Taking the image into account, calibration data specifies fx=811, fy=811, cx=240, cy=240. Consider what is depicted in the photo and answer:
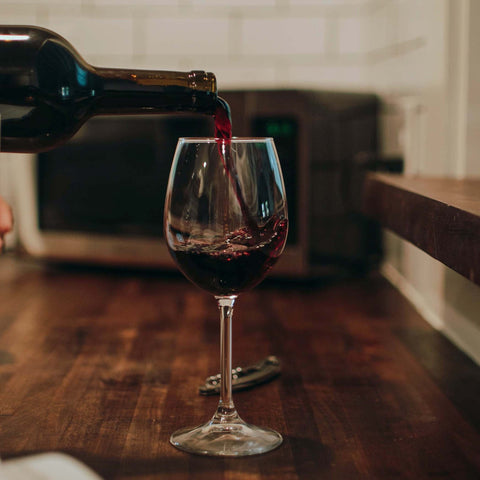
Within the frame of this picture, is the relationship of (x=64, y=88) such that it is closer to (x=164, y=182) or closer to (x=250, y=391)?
(x=250, y=391)

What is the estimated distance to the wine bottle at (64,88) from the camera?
0.60m

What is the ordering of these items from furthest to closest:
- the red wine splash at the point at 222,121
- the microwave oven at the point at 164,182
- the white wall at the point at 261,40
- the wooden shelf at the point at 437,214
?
the white wall at the point at 261,40 < the microwave oven at the point at 164,182 < the red wine splash at the point at 222,121 < the wooden shelf at the point at 437,214

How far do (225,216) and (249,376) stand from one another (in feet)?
0.77

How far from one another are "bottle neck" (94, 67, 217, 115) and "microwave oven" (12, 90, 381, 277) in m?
0.71

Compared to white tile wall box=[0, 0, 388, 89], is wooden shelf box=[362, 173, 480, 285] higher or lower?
lower

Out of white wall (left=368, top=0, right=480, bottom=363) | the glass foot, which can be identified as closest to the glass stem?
the glass foot

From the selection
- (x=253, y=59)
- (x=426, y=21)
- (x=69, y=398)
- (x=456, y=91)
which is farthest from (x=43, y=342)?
(x=253, y=59)

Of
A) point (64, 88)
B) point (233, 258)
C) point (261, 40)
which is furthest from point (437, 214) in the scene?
point (261, 40)

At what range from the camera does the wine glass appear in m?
0.55

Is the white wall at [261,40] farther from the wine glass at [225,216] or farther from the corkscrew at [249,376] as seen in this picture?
the wine glass at [225,216]

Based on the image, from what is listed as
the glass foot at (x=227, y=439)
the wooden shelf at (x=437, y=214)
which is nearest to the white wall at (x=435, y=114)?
the wooden shelf at (x=437, y=214)

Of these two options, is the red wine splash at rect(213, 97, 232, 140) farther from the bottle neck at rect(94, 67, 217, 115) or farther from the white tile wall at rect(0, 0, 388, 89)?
the white tile wall at rect(0, 0, 388, 89)

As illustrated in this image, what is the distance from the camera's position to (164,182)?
1.39 m

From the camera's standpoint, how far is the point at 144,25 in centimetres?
176
